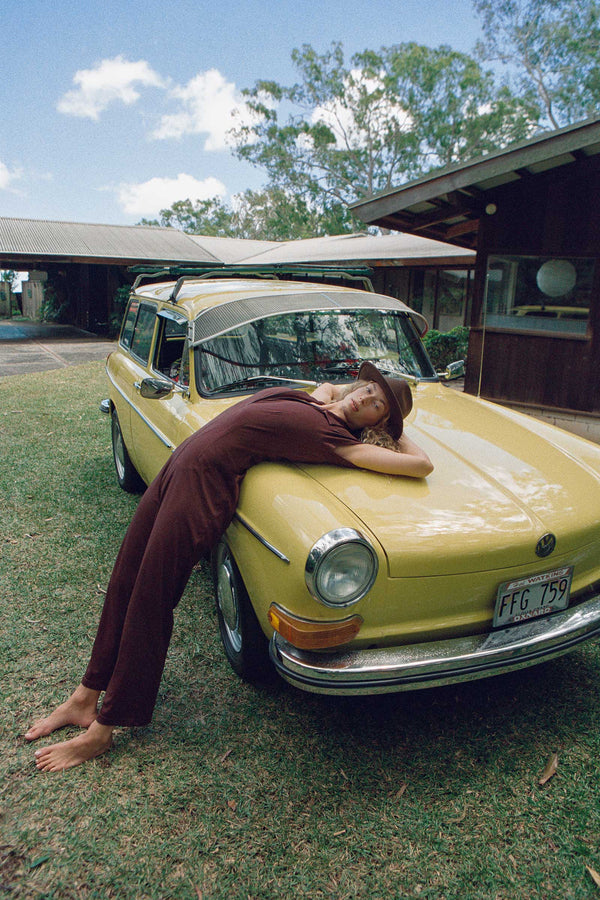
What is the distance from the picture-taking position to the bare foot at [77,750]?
2.36 meters

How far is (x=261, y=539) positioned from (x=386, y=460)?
62cm

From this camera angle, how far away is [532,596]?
7.93ft

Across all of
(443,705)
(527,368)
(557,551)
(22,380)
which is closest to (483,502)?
(557,551)

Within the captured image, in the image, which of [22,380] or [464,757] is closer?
[464,757]

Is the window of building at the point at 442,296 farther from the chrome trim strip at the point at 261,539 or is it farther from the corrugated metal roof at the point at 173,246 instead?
the chrome trim strip at the point at 261,539

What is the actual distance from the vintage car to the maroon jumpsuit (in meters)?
0.10

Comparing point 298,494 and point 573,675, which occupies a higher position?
point 298,494

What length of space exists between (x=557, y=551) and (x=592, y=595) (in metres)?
0.38

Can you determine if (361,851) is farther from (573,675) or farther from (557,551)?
(573,675)

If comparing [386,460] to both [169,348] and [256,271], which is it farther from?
[256,271]

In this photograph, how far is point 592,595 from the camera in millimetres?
2619

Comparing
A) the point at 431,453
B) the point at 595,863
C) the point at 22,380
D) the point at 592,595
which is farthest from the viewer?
the point at 22,380

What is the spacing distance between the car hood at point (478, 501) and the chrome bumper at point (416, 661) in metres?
0.28

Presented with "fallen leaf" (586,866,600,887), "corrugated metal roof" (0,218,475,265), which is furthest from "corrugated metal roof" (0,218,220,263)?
"fallen leaf" (586,866,600,887)
